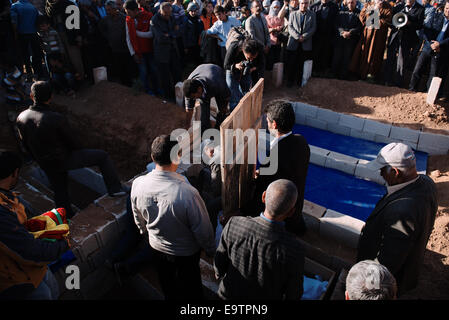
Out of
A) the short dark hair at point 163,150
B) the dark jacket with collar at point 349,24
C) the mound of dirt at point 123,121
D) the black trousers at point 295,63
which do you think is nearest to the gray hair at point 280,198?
the short dark hair at point 163,150

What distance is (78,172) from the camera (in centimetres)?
625

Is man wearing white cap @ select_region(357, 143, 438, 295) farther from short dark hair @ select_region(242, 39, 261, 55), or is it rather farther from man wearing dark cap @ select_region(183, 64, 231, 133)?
short dark hair @ select_region(242, 39, 261, 55)

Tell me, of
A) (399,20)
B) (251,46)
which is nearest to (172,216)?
(251,46)

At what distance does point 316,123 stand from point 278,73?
5.75ft

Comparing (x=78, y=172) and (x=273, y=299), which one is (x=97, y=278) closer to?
(x=273, y=299)

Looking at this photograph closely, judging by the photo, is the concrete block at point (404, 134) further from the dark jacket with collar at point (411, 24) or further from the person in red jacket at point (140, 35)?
the person in red jacket at point (140, 35)

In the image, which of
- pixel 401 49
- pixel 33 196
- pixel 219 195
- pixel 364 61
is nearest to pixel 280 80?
pixel 364 61

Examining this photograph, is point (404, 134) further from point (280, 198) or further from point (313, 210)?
point (280, 198)

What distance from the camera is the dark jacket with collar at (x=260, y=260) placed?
7.14 feet

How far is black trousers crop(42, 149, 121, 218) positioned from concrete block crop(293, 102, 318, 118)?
15.2 feet

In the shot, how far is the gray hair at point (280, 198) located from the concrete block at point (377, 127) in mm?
5179

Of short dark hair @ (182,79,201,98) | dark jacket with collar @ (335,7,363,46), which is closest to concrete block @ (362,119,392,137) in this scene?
dark jacket with collar @ (335,7,363,46)

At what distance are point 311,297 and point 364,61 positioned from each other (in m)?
6.78

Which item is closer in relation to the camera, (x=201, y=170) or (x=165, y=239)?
(x=165, y=239)
